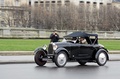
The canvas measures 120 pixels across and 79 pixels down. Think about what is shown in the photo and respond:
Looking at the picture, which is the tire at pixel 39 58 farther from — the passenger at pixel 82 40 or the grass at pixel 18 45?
the grass at pixel 18 45

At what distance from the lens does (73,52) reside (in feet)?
67.1

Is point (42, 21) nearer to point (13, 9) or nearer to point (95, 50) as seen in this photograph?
point (13, 9)

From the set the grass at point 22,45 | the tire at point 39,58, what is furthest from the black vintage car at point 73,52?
the grass at point 22,45

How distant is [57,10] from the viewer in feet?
289

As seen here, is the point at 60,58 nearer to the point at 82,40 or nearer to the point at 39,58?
the point at 39,58

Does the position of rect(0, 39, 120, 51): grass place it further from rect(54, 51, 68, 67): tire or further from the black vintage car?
rect(54, 51, 68, 67): tire

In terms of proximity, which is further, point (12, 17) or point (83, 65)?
point (12, 17)

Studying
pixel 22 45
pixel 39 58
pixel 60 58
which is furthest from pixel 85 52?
pixel 22 45

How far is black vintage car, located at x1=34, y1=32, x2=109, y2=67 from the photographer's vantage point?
783 inches

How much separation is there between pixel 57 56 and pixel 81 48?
1707mm

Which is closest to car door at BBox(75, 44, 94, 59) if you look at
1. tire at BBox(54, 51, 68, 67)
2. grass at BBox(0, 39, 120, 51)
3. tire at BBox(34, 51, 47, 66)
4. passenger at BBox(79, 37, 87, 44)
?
passenger at BBox(79, 37, 87, 44)

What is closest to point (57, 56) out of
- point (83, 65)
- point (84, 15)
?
point (83, 65)

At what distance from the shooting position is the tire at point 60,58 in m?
19.7

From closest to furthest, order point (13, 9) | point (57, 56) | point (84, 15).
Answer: point (57, 56)
point (13, 9)
point (84, 15)
